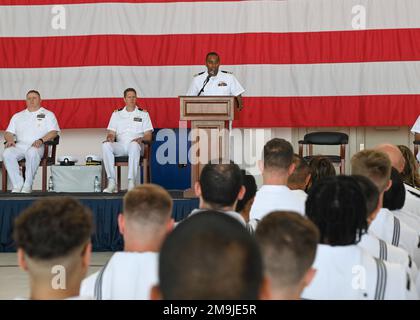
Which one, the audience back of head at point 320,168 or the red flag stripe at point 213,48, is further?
the red flag stripe at point 213,48

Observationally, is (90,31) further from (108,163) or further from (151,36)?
(108,163)

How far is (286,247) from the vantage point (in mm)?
1463

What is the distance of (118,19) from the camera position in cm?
845

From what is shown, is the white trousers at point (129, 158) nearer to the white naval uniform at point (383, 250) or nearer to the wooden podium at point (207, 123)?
the wooden podium at point (207, 123)

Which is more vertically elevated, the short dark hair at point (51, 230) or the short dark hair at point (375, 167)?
the short dark hair at point (375, 167)

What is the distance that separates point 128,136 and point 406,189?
14.3 ft

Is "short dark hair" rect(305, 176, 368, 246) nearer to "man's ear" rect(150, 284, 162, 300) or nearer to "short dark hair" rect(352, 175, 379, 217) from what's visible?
"short dark hair" rect(352, 175, 379, 217)

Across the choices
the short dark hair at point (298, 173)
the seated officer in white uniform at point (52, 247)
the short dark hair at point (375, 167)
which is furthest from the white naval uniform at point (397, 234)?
the seated officer in white uniform at point (52, 247)

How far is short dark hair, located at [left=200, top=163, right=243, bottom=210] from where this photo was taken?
2.69 metres

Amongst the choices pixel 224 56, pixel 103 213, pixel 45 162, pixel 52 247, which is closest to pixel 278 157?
pixel 52 247

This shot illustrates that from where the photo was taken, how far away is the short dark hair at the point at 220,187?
2688 millimetres

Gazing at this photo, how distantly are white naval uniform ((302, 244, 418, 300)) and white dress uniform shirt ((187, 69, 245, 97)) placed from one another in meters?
5.76

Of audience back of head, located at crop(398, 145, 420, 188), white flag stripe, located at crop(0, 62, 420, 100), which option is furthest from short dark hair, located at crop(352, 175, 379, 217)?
white flag stripe, located at crop(0, 62, 420, 100)

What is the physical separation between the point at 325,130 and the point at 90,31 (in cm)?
285
